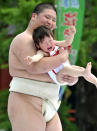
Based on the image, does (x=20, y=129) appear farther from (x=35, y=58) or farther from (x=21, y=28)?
(x=21, y=28)

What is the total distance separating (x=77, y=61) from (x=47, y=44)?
342 cm

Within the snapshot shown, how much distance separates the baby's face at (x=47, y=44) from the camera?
2594 mm

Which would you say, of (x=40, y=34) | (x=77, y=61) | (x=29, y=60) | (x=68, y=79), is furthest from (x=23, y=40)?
(x=77, y=61)

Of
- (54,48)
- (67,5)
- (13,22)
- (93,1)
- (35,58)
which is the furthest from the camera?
(93,1)

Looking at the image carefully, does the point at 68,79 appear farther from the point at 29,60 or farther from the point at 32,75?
the point at 29,60

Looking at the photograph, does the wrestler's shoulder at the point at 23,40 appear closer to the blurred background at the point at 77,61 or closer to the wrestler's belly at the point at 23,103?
the wrestler's belly at the point at 23,103

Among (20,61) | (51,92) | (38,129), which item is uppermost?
(20,61)

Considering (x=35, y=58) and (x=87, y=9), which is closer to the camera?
(x=35, y=58)

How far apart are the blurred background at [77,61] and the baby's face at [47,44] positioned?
6.46 ft

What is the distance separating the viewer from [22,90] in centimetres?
280

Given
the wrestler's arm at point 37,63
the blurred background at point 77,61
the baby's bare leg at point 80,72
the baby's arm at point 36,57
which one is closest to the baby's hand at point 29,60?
the baby's arm at point 36,57

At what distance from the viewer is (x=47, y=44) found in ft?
8.55

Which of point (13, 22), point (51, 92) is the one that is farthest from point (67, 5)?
point (51, 92)

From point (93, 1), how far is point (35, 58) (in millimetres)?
4320
